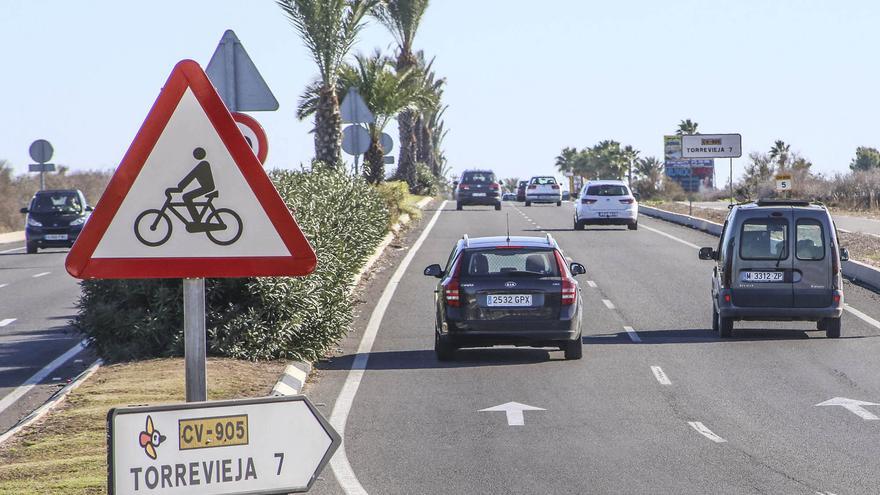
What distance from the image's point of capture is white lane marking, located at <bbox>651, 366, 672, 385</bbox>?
15.0 meters

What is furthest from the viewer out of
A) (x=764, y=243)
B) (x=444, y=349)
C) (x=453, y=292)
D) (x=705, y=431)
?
(x=764, y=243)

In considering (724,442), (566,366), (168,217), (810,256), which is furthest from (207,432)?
(810,256)

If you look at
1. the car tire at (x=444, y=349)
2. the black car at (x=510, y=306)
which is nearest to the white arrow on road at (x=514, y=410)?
the black car at (x=510, y=306)

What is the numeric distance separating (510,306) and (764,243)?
470 cm

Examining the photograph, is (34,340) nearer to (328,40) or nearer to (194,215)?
(194,215)

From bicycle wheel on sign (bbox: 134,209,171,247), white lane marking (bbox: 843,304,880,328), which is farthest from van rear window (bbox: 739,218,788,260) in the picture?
bicycle wheel on sign (bbox: 134,209,171,247)

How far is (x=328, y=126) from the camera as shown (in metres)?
42.8

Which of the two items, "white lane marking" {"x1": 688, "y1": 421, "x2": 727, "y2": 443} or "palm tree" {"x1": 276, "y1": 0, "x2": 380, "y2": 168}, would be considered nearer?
"white lane marking" {"x1": 688, "y1": 421, "x2": 727, "y2": 443}

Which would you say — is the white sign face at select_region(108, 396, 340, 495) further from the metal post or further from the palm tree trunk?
the palm tree trunk

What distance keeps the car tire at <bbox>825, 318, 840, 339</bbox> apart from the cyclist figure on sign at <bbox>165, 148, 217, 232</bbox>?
1566 centimetres

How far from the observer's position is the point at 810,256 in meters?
19.3

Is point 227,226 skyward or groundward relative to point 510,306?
skyward

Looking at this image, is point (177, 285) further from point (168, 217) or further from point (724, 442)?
point (168, 217)

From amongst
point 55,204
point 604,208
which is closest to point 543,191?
point 604,208
